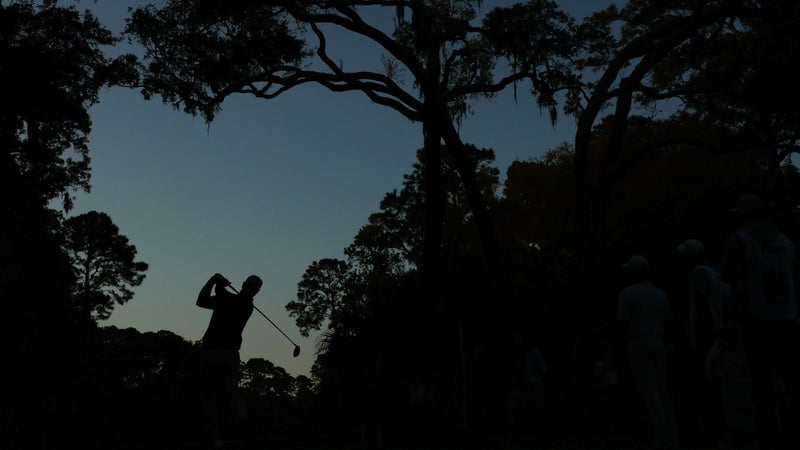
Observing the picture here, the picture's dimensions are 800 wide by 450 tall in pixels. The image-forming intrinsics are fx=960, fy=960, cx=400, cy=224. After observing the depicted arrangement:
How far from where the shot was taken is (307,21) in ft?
76.0

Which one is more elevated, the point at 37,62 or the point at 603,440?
the point at 37,62

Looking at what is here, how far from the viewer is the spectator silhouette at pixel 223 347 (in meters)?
10.9

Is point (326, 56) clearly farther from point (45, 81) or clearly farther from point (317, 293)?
point (317, 293)

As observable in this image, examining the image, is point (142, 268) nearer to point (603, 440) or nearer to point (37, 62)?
point (37, 62)

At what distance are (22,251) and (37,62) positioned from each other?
4413mm

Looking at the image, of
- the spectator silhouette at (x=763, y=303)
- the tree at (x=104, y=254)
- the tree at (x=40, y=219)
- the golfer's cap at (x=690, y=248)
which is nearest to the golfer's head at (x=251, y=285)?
the golfer's cap at (x=690, y=248)

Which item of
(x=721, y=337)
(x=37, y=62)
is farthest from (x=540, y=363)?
(x=37, y=62)

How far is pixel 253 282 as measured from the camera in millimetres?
11008

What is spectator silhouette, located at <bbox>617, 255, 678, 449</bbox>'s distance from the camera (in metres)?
9.20

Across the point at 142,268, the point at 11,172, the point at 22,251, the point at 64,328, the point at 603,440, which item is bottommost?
the point at 603,440

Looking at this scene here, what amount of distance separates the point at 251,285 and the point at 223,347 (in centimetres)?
77

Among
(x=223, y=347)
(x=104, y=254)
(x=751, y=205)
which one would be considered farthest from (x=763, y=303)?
(x=104, y=254)

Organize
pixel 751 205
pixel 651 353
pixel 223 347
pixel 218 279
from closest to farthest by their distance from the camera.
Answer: pixel 751 205 → pixel 651 353 → pixel 223 347 → pixel 218 279

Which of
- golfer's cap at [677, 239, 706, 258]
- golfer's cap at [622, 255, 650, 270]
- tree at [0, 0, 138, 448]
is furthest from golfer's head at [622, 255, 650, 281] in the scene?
tree at [0, 0, 138, 448]
